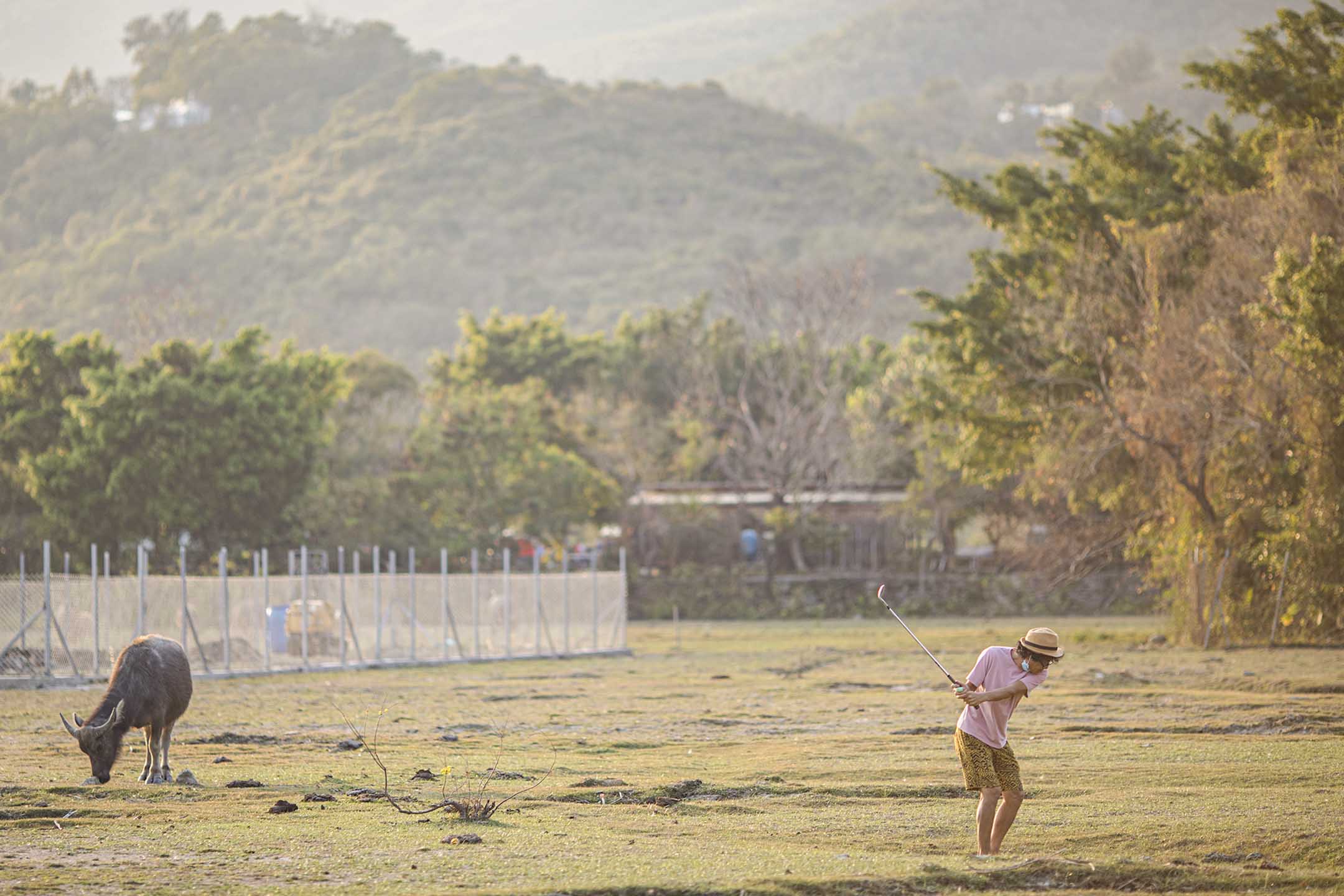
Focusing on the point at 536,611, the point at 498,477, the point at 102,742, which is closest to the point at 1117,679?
the point at 536,611

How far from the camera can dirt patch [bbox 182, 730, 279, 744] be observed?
787 inches

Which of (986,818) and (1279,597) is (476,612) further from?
(986,818)

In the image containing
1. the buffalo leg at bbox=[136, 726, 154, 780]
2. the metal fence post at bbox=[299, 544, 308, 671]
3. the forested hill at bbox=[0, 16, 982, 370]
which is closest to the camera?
the buffalo leg at bbox=[136, 726, 154, 780]

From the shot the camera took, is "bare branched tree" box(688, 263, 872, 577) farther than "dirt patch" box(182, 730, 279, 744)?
Yes

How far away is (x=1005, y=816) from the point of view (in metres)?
11.8

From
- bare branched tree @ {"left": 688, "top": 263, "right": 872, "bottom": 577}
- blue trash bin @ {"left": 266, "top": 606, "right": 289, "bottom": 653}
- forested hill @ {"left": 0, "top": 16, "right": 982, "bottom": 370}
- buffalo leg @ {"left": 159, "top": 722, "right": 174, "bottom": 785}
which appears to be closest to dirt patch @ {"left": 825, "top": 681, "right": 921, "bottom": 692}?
blue trash bin @ {"left": 266, "top": 606, "right": 289, "bottom": 653}

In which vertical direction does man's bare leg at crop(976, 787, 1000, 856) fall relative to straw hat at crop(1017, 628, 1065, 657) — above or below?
below

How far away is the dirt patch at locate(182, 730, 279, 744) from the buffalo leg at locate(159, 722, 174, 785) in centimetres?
362

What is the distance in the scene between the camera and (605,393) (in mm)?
74500

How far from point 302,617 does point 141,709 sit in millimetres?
19094

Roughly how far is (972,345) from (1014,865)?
103 ft

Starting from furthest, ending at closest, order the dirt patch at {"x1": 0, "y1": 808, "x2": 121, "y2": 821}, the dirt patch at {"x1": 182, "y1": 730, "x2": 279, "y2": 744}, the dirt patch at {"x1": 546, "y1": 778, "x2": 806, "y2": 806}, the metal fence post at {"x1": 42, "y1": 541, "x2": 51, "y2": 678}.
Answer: the metal fence post at {"x1": 42, "y1": 541, "x2": 51, "y2": 678}
the dirt patch at {"x1": 182, "y1": 730, "x2": 279, "y2": 744}
the dirt patch at {"x1": 546, "y1": 778, "x2": 806, "y2": 806}
the dirt patch at {"x1": 0, "y1": 808, "x2": 121, "y2": 821}

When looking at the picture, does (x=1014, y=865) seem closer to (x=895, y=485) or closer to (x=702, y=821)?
(x=702, y=821)

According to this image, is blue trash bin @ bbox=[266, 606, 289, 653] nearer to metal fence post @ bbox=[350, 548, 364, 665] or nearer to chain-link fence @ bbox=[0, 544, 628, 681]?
chain-link fence @ bbox=[0, 544, 628, 681]
